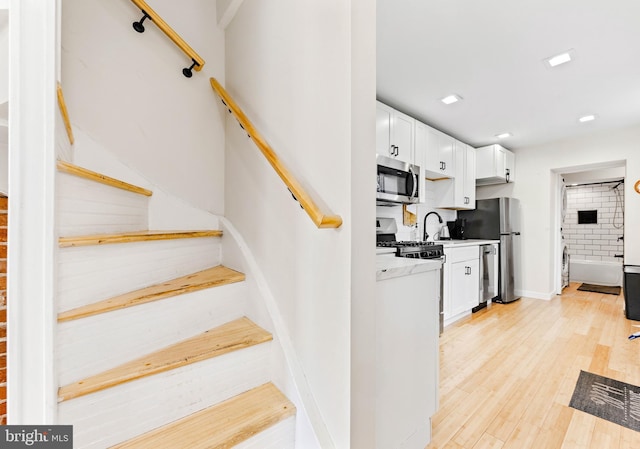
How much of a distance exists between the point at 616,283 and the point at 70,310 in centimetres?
766

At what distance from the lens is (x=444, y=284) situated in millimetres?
3020

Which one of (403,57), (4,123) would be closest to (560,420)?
(403,57)

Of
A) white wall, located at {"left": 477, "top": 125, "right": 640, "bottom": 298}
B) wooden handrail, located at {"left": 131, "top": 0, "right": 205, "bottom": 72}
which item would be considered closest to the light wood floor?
white wall, located at {"left": 477, "top": 125, "right": 640, "bottom": 298}

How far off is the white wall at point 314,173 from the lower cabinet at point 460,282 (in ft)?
7.85

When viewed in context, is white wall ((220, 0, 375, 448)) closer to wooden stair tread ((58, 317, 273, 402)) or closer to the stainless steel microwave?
wooden stair tread ((58, 317, 273, 402))

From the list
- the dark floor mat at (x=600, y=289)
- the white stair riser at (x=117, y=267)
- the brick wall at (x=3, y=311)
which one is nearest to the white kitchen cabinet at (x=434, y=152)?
the white stair riser at (x=117, y=267)

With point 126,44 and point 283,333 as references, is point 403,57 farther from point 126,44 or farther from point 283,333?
point 283,333

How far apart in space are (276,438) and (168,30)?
6.79 feet

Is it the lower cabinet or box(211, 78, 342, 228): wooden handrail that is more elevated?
box(211, 78, 342, 228): wooden handrail

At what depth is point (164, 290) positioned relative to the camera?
114 cm

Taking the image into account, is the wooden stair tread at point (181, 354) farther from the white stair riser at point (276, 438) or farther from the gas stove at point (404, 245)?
the gas stove at point (404, 245)

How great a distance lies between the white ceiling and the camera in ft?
5.64

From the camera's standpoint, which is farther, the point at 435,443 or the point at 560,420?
the point at 560,420

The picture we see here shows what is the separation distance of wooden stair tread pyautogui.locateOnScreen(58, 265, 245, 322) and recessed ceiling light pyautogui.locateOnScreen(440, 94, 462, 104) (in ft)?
8.70
